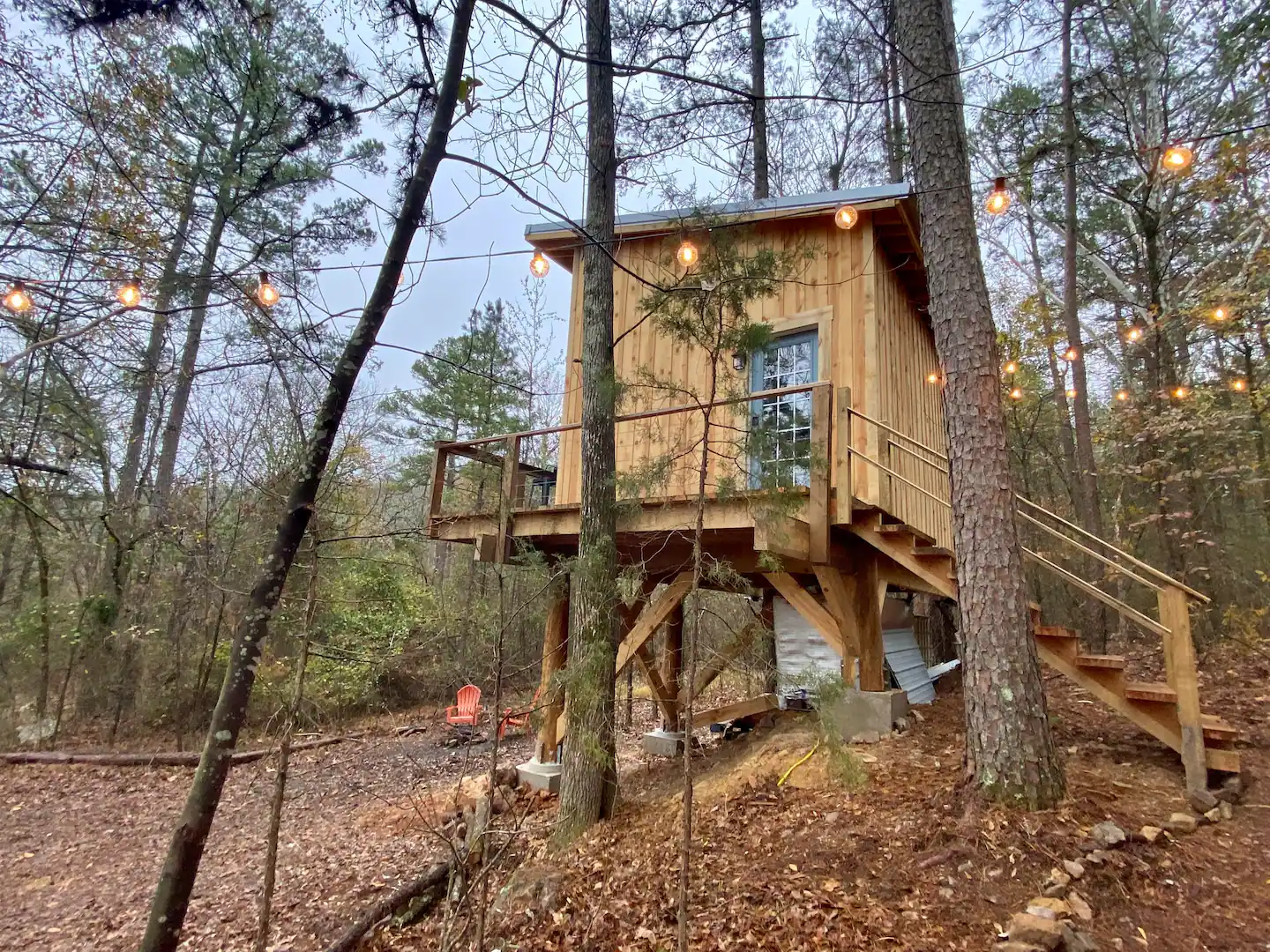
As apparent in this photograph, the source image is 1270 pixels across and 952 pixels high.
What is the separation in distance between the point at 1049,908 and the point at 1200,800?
1699 millimetres

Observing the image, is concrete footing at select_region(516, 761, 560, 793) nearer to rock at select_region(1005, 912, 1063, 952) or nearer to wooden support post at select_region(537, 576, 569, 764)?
wooden support post at select_region(537, 576, 569, 764)

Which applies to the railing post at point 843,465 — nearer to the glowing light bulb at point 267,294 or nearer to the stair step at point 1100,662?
the stair step at point 1100,662

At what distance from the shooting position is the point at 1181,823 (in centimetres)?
351

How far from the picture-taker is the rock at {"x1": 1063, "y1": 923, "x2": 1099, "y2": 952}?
2625 mm

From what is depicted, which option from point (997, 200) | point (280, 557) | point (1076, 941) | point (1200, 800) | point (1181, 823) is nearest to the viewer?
point (1076, 941)

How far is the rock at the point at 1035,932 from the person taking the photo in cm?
265

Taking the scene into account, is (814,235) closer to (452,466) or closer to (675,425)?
(675,425)

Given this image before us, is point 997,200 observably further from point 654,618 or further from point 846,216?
point 654,618

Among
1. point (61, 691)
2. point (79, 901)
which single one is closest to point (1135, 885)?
point (79, 901)

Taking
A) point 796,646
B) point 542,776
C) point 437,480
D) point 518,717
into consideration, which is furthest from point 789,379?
point 542,776

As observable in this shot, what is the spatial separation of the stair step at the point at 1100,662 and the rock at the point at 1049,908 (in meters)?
1.77

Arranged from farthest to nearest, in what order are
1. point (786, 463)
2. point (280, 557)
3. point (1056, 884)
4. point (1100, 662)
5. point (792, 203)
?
point (792, 203) → point (1100, 662) → point (786, 463) → point (280, 557) → point (1056, 884)

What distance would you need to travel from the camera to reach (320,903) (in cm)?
488

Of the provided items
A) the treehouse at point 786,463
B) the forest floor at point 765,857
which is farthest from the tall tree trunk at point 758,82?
the forest floor at point 765,857
